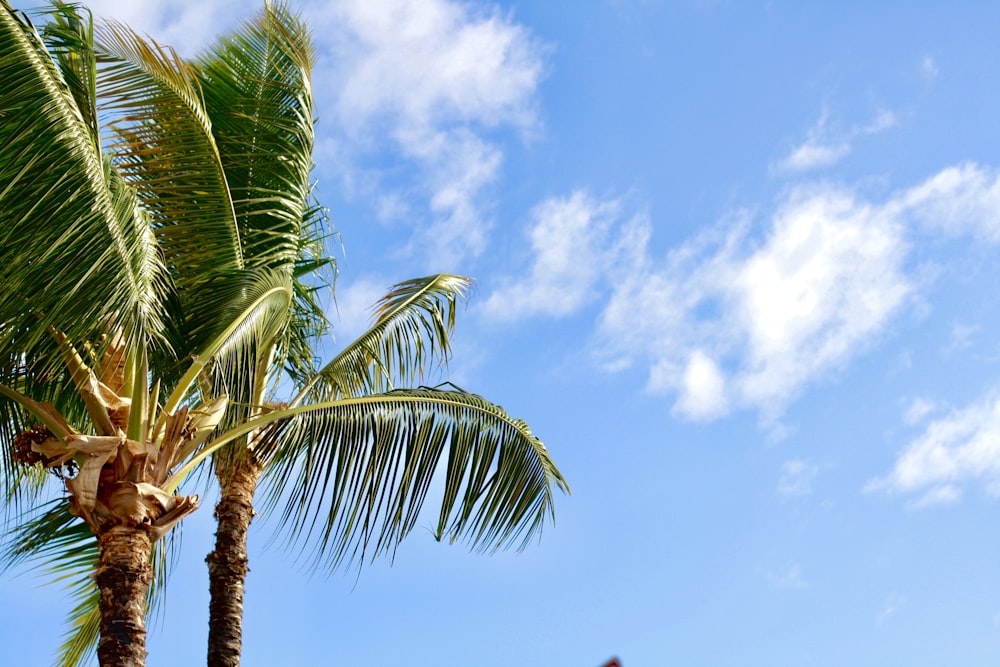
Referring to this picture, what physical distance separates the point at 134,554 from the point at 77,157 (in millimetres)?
2591

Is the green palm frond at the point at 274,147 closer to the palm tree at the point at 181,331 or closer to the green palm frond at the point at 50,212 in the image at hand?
the palm tree at the point at 181,331

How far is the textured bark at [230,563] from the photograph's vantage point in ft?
28.0

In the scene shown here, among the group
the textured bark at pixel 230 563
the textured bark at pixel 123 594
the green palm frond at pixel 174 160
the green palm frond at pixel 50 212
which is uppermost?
the green palm frond at pixel 174 160

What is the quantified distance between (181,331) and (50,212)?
6.47 feet

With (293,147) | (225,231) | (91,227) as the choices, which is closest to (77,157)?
(91,227)

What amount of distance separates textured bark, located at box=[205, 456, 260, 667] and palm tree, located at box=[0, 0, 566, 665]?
0.02 m

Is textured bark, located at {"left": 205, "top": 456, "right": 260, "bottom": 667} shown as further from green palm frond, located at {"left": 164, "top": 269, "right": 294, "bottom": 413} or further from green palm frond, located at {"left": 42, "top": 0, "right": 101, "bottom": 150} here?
green palm frond, located at {"left": 42, "top": 0, "right": 101, "bottom": 150}

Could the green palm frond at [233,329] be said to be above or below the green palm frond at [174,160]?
below

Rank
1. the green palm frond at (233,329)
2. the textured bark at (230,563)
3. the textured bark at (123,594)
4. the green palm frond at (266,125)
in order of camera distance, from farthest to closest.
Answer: the green palm frond at (266,125), the textured bark at (230,563), the green palm frond at (233,329), the textured bark at (123,594)

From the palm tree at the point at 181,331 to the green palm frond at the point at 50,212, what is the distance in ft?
0.04

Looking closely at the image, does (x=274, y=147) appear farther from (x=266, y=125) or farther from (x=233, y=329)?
(x=233, y=329)

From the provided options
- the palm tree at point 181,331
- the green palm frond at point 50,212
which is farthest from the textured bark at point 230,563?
the green palm frond at point 50,212

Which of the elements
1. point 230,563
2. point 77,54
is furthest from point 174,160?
point 230,563

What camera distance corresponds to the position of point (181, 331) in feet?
26.2
